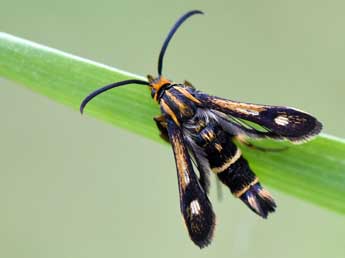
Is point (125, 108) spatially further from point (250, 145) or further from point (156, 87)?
point (250, 145)

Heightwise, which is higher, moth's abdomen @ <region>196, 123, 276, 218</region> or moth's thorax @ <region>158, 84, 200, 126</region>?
moth's thorax @ <region>158, 84, 200, 126</region>

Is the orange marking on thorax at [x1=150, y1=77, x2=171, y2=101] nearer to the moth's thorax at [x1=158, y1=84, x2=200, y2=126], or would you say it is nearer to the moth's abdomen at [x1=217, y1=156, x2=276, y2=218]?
the moth's thorax at [x1=158, y1=84, x2=200, y2=126]

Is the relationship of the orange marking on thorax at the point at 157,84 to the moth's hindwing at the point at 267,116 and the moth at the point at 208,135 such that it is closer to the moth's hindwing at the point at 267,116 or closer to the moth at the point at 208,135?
the moth at the point at 208,135

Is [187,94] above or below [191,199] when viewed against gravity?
above

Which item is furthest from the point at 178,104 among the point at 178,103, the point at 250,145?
the point at 250,145

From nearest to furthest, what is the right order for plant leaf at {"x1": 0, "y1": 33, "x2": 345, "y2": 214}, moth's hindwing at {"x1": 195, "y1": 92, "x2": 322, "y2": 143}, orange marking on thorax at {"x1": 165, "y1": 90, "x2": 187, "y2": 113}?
plant leaf at {"x1": 0, "y1": 33, "x2": 345, "y2": 214}, moth's hindwing at {"x1": 195, "y1": 92, "x2": 322, "y2": 143}, orange marking on thorax at {"x1": 165, "y1": 90, "x2": 187, "y2": 113}

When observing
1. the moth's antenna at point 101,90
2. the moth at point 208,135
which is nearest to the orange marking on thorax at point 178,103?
the moth at point 208,135

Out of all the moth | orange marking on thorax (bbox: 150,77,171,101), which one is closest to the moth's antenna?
the moth
